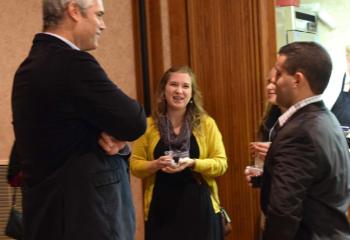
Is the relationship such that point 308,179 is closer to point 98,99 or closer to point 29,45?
point 98,99

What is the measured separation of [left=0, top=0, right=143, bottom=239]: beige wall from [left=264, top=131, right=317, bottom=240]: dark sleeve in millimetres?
1829

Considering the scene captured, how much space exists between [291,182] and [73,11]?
88cm

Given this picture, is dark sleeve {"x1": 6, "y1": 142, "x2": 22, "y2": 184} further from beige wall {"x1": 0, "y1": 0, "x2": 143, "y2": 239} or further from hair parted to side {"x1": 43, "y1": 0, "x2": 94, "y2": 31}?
beige wall {"x1": 0, "y1": 0, "x2": 143, "y2": 239}

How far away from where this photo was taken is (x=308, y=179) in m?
1.55

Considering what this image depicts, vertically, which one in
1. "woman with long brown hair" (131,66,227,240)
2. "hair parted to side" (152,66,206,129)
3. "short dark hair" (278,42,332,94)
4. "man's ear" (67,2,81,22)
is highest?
"man's ear" (67,2,81,22)

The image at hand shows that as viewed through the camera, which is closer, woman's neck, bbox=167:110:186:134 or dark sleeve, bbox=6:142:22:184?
→ dark sleeve, bbox=6:142:22:184

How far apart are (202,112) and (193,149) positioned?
0.78ft

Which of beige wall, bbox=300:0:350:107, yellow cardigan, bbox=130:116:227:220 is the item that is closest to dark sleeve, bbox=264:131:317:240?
yellow cardigan, bbox=130:116:227:220

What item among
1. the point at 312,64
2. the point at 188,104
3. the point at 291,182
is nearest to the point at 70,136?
the point at 291,182

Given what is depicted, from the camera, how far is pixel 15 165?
185 centimetres

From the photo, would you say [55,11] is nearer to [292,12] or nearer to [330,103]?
[292,12]

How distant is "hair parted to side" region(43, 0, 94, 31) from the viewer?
61.9 inches

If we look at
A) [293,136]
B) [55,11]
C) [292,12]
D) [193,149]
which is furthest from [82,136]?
[292,12]

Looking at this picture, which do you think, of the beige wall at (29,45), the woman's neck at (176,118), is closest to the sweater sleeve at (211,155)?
the woman's neck at (176,118)
